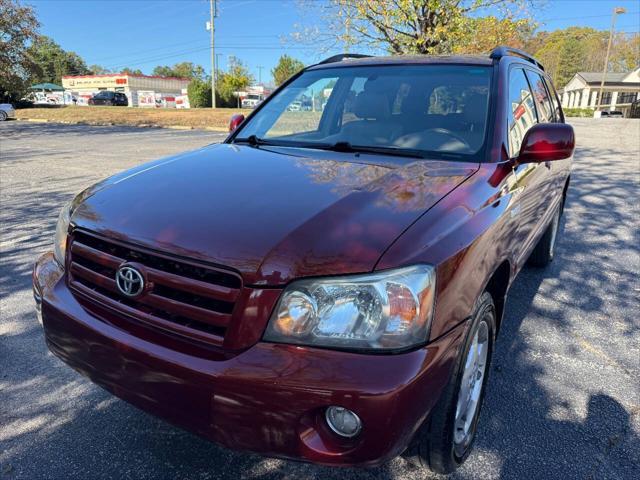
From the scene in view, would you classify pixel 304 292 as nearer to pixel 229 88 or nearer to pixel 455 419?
pixel 455 419

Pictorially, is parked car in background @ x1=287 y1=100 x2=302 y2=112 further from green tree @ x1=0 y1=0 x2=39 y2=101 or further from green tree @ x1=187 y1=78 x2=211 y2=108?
green tree @ x1=187 y1=78 x2=211 y2=108

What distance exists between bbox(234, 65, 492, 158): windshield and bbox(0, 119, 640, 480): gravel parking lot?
4.57 ft

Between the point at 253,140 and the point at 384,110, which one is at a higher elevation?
the point at 384,110

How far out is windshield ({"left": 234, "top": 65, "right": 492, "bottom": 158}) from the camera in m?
2.75

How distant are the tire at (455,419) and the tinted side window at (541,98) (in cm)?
224

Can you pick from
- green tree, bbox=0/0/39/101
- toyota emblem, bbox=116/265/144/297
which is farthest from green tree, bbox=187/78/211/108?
toyota emblem, bbox=116/265/144/297

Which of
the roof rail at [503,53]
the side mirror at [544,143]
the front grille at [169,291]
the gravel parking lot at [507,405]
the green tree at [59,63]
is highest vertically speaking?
the green tree at [59,63]

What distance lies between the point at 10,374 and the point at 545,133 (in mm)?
3158

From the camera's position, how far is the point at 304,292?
158cm

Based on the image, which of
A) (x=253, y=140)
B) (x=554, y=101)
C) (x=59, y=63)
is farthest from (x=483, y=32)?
(x=59, y=63)

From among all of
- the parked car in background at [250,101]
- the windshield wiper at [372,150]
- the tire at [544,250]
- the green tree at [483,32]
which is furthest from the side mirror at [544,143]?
the parked car in background at [250,101]

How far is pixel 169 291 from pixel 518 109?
241cm

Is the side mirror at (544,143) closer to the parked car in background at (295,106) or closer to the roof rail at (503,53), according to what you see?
the roof rail at (503,53)

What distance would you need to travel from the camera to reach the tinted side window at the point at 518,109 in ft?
9.07
